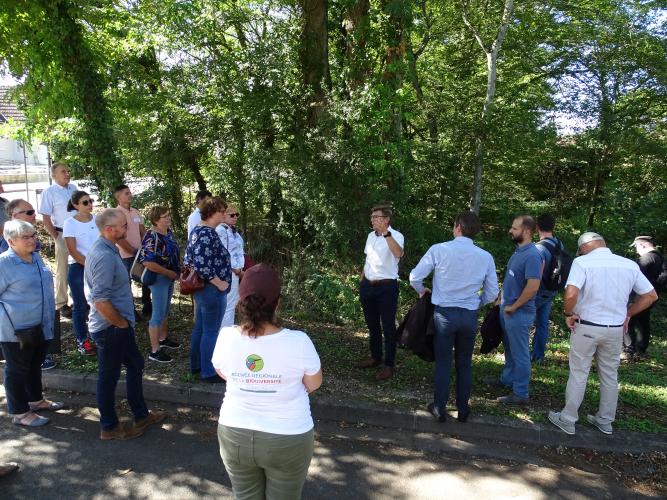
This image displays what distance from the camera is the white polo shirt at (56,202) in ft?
19.6

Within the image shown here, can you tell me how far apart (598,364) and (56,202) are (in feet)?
20.7

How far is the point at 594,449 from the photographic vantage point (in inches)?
154

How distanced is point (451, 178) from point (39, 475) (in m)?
8.53

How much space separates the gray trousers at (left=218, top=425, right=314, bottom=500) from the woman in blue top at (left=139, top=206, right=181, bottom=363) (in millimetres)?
3068

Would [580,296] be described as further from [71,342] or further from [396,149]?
[71,342]

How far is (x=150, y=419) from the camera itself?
4039 mm

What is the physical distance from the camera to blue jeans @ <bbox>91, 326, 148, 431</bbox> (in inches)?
142

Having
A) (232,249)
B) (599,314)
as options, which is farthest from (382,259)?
(599,314)

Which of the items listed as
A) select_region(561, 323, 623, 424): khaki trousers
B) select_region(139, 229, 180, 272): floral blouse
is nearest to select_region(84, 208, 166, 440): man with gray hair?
select_region(139, 229, 180, 272): floral blouse

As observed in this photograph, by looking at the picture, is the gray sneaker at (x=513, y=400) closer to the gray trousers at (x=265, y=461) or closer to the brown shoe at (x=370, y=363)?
the brown shoe at (x=370, y=363)

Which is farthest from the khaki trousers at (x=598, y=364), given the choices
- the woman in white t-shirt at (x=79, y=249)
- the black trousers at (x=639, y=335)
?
the woman in white t-shirt at (x=79, y=249)

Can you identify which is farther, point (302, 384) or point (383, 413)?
point (383, 413)

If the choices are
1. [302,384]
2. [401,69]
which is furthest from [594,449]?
[401,69]

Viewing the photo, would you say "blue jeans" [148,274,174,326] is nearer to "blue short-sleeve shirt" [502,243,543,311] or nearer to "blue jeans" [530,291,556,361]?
"blue short-sleeve shirt" [502,243,543,311]
